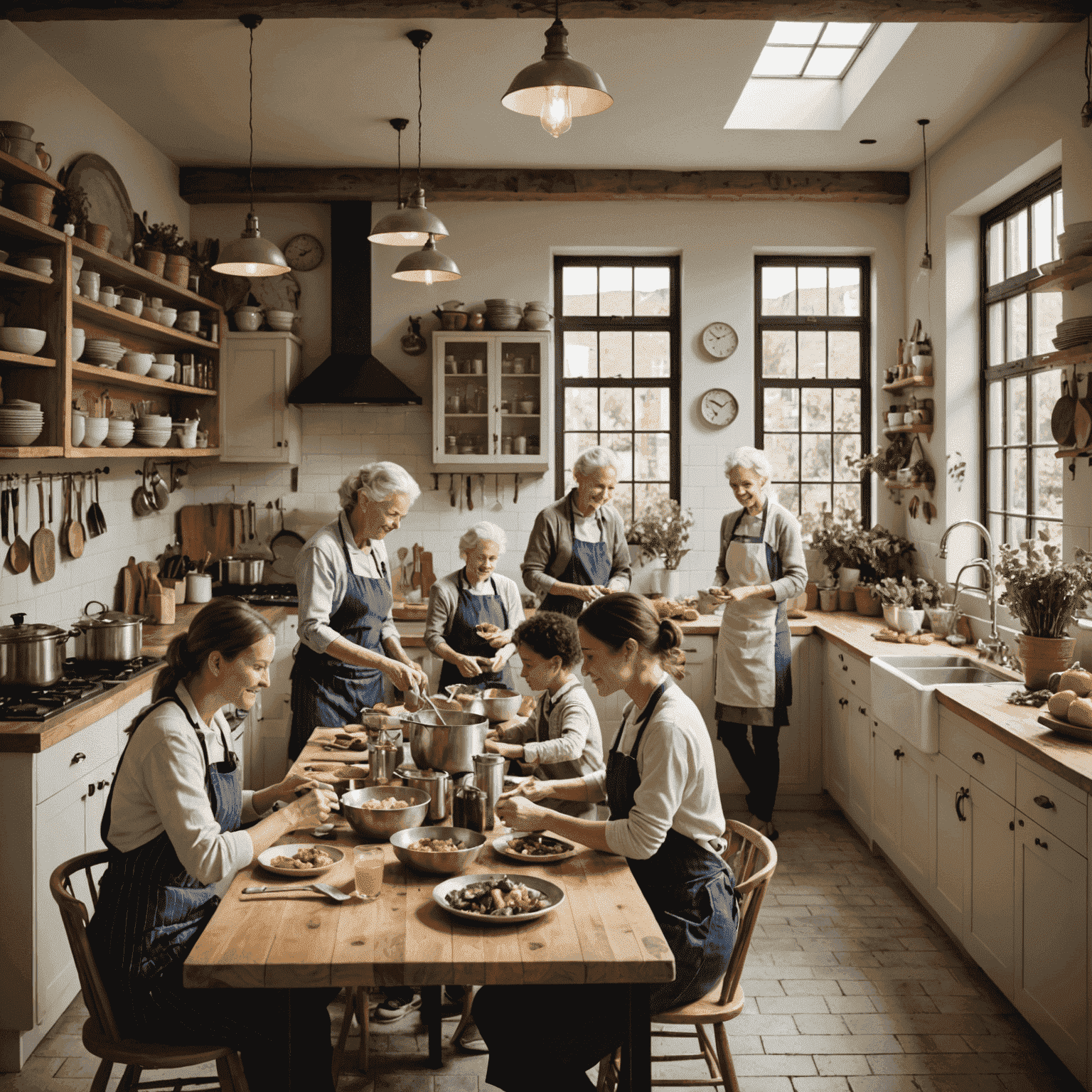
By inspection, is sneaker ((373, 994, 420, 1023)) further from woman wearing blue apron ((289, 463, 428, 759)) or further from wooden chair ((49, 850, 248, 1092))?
wooden chair ((49, 850, 248, 1092))

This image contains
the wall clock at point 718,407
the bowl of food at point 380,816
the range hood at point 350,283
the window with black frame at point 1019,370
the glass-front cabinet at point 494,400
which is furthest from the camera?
the wall clock at point 718,407

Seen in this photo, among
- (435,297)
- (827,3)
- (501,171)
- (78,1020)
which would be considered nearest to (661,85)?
(827,3)

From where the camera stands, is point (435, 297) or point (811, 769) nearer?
point (811, 769)

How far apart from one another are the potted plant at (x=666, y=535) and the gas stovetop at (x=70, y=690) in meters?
3.10

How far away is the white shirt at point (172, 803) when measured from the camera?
2.21 metres

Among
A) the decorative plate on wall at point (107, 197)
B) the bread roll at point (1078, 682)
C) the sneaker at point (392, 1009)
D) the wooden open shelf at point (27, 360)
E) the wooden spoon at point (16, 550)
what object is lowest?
the sneaker at point (392, 1009)

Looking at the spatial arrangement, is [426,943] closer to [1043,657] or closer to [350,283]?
[1043,657]

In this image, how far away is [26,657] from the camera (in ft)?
11.9

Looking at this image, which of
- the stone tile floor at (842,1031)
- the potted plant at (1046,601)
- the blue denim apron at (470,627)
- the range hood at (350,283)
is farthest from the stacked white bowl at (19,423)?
the potted plant at (1046,601)

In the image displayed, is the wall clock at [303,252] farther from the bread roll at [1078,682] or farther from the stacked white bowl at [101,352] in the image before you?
the bread roll at [1078,682]

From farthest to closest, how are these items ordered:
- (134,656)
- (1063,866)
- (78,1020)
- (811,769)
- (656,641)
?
(811,769) → (134,656) → (78,1020) → (1063,866) → (656,641)

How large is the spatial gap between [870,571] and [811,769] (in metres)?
1.32

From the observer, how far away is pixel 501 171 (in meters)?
6.24

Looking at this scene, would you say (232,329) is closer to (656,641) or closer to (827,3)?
(827,3)
